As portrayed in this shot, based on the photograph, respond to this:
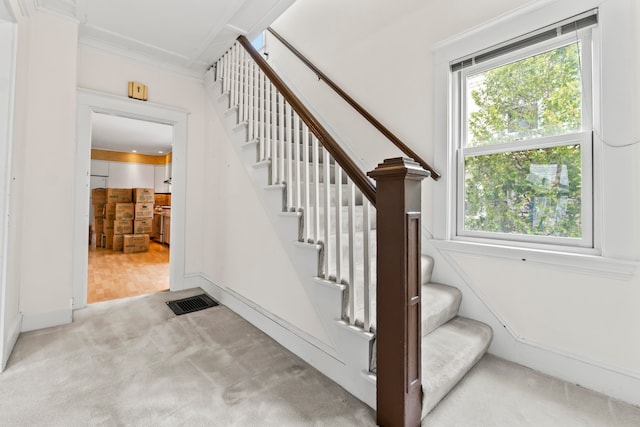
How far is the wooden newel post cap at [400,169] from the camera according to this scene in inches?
48.1

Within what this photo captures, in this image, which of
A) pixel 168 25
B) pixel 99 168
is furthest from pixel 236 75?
pixel 99 168

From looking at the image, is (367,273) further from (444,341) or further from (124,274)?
(124,274)

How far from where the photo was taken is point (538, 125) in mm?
1874

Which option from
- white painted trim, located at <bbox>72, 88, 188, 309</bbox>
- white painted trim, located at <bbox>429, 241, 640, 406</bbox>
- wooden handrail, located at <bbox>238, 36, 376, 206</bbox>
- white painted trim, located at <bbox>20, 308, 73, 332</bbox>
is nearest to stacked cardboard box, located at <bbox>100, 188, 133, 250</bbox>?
white painted trim, located at <bbox>72, 88, 188, 309</bbox>

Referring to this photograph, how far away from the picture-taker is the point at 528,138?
1910 millimetres

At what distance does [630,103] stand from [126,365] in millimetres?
3205

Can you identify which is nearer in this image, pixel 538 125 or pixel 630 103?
pixel 630 103

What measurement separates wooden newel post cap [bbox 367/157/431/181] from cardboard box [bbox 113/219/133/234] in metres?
6.29

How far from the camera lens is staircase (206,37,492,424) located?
147 centimetres

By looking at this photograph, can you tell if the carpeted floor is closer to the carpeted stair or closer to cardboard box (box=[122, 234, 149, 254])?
the carpeted stair

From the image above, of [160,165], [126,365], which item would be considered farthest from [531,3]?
[160,165]

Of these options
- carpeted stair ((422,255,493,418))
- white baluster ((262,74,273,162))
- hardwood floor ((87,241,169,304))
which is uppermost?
white baluster ((262,74,273,162))

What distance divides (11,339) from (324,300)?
7.01 feet

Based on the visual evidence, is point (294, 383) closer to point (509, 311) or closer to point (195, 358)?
point (195, 358)
